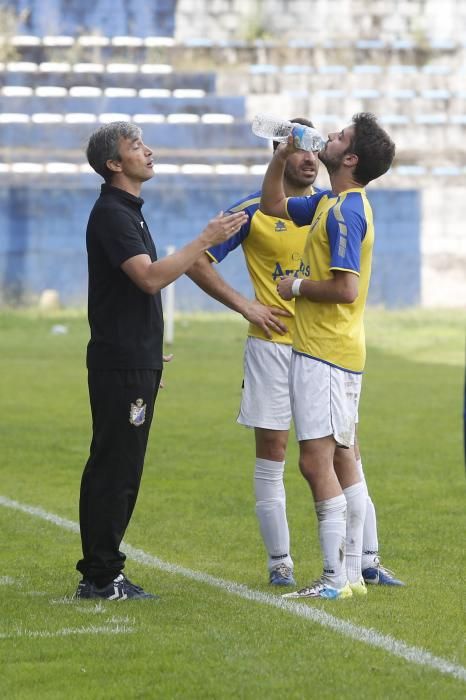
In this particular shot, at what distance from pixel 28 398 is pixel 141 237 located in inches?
452

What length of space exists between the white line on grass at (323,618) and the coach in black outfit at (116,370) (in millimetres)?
507

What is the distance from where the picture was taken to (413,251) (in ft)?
114

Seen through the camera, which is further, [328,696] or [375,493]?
[375,493]

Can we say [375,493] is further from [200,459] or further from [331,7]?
[331,7]

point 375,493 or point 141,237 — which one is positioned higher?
point 141,237

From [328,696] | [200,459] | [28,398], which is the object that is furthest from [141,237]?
[28,398]

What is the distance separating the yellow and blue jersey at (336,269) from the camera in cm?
663

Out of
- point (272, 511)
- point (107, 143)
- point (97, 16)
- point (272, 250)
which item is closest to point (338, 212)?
point (272, 250)

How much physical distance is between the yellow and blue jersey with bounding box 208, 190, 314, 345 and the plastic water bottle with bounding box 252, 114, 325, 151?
16.4 inches

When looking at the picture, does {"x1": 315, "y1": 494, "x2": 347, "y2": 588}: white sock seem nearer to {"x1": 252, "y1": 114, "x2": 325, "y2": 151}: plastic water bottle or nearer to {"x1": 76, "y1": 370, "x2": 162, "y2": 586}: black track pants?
{"x1": 76, "y1": 370, "x2": 162, "y2": 586}: black track pants

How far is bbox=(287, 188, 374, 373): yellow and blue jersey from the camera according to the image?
663cm

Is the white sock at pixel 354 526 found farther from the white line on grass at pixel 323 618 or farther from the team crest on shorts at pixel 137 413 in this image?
the team crest on shorts at pixel 137 413

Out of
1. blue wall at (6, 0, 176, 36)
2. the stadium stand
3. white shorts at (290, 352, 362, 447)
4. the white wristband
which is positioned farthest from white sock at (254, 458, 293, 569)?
blue wall at (6, 0, 176, 36)

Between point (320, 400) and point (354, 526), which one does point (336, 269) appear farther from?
point (354, 526)
